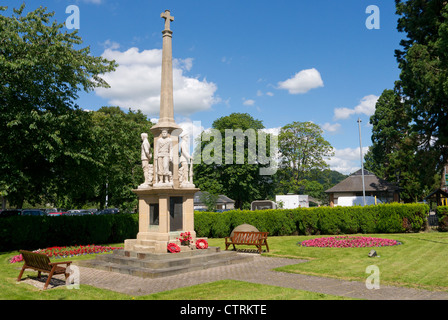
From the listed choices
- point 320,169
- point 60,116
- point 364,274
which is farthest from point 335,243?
point 320,169

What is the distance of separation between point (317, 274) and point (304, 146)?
44.4 metres

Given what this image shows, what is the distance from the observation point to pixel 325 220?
80.6ft

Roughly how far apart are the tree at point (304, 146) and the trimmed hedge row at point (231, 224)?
28.6m

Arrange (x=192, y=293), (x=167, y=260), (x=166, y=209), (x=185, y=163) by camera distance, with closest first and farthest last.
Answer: (x=192, y=293) → (x=167, y=260) → (x=166, y=209) → (x=185, y=163)

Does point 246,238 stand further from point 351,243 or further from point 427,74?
point 427,74

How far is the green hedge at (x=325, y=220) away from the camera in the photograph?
77.2 ft

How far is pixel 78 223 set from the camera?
19.9 meters

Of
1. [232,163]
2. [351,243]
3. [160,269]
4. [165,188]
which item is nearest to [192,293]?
[160,269]

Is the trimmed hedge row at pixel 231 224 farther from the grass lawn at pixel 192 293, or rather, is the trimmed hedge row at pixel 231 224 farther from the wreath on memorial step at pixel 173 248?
the grass lawn at pixel 192 293

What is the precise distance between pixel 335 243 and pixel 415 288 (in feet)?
31.1

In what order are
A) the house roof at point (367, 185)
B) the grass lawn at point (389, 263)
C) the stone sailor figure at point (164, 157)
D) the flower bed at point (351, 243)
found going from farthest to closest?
1. the house roof at point (367, 185)
2. the flower bed at point (351, 243)
3. the stone sailor figure at point (164, 157)
4. the grass lawn at point (389, 263)

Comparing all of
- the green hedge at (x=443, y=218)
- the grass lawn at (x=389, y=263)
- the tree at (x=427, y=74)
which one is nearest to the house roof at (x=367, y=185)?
the tree at (x=427, y=74)

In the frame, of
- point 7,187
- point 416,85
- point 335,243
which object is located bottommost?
point 335,243
